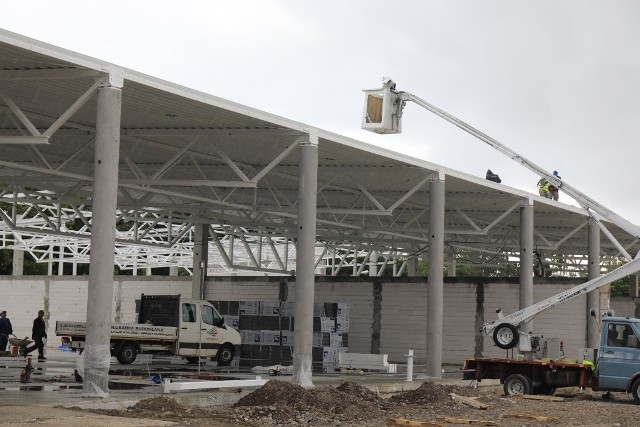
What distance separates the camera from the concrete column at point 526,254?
3172 cm

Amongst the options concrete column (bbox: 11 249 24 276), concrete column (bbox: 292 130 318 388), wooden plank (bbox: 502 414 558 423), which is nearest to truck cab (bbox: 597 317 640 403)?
wooden plank (bbox: 502 414 558 423)

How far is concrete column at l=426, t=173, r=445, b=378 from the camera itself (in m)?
26.6

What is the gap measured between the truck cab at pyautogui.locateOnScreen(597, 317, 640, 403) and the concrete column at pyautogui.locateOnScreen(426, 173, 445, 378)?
4802mm

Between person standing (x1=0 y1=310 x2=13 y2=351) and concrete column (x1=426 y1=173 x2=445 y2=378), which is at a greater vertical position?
concrete column (x1=426 y1=173 x2=445 y2=378)

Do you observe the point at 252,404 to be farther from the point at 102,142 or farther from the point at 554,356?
the point at 554,356

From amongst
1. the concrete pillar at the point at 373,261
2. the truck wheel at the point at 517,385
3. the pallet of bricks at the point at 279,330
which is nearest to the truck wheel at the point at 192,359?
the pallet of bricks at the point at 279,330

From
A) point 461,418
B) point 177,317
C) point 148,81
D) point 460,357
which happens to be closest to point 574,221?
point 460,357

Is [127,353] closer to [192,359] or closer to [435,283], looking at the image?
[192,359]

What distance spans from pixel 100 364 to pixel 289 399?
3.46 m

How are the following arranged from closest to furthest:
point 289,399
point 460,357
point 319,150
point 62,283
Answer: point 289,399 < point 319,150 < point 460,357 < point 62,283

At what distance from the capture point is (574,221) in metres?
37.5

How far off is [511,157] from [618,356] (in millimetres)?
6189

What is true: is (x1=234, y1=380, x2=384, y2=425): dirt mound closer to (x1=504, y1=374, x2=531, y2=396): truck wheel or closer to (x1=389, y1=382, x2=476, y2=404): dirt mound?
(x1=389, y1=382, x2=476, y2=404): dirt mound

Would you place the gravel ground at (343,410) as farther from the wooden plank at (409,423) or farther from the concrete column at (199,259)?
the concrete column at (199,259)
